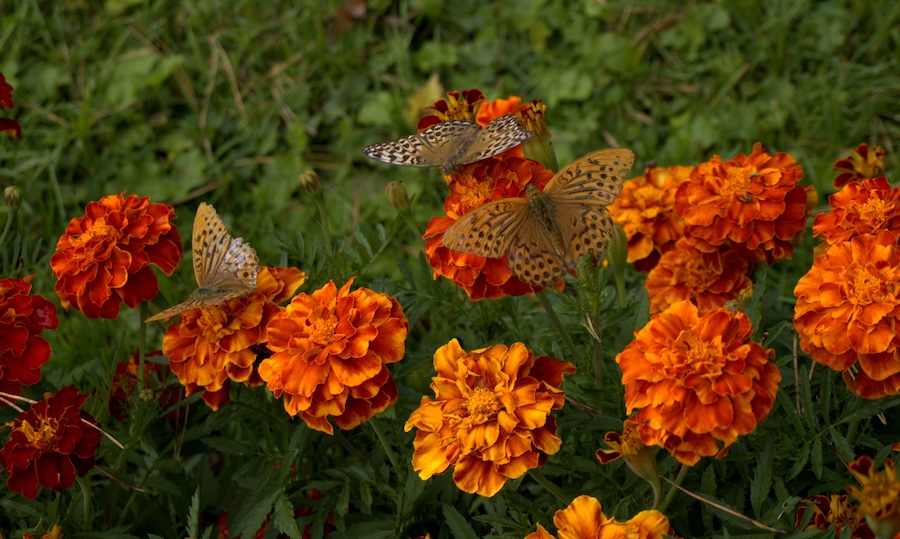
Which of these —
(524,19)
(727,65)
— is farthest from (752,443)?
(524,19)

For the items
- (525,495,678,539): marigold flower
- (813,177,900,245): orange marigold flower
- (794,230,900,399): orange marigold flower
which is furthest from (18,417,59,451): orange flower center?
(813,177,900,245): orange marigold flower

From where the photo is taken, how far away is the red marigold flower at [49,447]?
153cm

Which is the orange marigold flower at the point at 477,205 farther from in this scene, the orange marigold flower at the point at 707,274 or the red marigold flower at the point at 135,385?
the red marigold flower at the point at 135,385

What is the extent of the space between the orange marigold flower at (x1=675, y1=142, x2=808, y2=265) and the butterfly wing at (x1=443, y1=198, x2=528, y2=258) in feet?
1.34

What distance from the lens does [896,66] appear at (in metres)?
3.15

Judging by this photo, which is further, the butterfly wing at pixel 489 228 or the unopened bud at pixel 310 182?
the unopened bud at pixel 310 182

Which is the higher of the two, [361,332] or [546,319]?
[361,332]

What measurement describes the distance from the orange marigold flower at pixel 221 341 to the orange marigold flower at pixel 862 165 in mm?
1149

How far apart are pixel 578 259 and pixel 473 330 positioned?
0.51 metres

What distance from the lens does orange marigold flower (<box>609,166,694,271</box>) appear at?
1.85m

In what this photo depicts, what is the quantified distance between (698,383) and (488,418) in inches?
12.3

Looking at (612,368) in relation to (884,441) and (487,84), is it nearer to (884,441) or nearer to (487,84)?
(884,441)

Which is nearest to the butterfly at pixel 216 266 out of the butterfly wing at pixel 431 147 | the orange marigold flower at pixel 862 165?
the butterfly wing at pixel 431 147

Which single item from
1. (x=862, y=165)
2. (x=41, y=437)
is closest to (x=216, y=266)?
(x=41, y=437)
